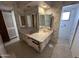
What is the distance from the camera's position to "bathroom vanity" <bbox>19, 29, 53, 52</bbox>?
736 millimetres

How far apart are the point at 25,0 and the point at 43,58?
23.8 inches

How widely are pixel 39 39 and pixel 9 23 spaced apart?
33cm

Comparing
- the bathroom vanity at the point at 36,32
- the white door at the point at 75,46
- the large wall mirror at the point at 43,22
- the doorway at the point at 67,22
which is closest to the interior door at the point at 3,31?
the bathroom vanity at the point at 36,32

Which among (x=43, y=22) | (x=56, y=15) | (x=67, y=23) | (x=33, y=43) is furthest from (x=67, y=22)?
(x=33, y=43)

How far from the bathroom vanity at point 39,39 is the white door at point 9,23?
102mm

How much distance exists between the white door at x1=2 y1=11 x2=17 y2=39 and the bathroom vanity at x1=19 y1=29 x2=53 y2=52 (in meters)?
0.10

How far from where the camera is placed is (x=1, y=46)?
70cm

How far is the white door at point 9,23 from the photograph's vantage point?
592 millimetres

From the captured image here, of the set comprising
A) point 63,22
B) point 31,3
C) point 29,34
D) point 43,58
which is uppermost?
point 31,3

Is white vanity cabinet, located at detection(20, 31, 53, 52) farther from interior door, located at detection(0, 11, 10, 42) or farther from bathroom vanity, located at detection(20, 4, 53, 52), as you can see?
interior door, located at detection(0, 11, 10, 42)

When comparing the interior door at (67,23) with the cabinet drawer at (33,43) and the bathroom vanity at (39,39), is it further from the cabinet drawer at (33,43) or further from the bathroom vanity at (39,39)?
the cabinet drawer at (33,43)

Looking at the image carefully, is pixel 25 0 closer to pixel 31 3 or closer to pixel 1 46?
pixel 31 3

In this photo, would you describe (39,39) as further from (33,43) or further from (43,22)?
(43,22)

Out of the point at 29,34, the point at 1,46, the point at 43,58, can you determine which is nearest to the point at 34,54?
the point at 43,58
